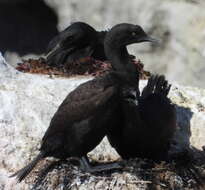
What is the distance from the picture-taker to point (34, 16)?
1722 centimetres

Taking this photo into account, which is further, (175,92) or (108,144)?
(175,92)

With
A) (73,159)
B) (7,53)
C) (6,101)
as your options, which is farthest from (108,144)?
(7,53)

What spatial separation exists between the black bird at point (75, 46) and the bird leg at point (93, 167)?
3809mm

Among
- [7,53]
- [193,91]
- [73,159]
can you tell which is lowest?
[73,159]

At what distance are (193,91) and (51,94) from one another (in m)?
2.08

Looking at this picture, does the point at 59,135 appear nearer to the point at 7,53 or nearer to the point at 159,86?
the point at 159,86

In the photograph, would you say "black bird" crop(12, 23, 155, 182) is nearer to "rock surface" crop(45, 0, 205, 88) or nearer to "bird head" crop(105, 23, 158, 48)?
"bird head" crop(105, 23, 158, 48)

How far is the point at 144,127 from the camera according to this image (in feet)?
29.9

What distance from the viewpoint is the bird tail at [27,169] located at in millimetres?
8484

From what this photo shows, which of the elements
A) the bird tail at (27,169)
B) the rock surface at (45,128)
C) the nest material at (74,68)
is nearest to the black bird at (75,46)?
the nest material at (74,68)

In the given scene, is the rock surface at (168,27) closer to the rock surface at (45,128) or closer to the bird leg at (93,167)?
the rock surface at (45,128)

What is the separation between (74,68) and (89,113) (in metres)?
3.40

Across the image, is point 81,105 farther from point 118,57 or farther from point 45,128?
point 45,128

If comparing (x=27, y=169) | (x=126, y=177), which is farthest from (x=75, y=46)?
(x=126, y=177)
